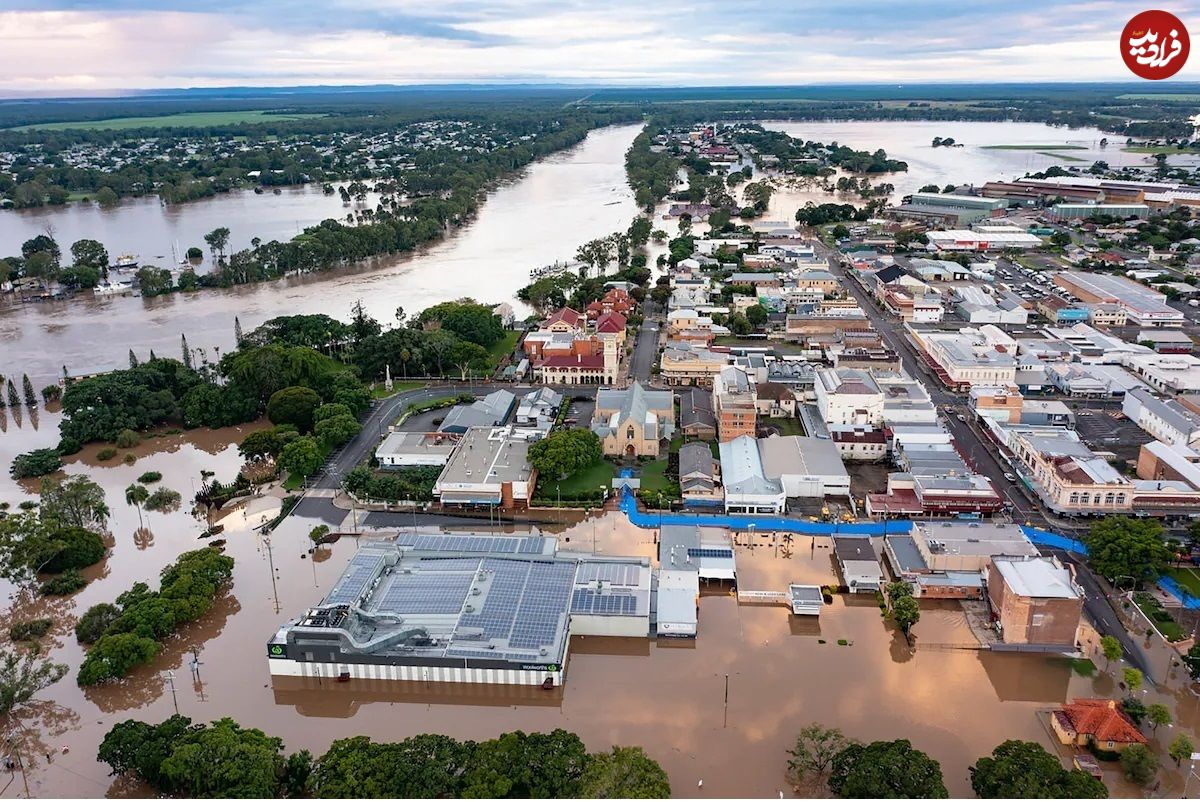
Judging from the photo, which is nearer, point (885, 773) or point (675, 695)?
point (885, 773)

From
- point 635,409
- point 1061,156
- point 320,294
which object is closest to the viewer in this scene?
point 635,409

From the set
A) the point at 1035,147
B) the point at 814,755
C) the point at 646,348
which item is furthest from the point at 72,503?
the point at 1035,147

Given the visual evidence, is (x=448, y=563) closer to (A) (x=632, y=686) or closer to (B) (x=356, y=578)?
(B) (x=356, y=578)

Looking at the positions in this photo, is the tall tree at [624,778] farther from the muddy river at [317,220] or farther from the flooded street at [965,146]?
the flooded street at [965,146]

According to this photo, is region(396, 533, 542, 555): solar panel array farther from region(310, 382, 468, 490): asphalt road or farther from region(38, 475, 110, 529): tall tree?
region(38, 475, 110, 529): tall tree

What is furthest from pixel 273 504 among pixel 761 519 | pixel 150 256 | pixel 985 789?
pixel 150 256

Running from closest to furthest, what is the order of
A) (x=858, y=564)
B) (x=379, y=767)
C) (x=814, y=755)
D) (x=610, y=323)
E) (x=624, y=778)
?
(x=624, y=778) < (x=379, y=767) < (x=814, y=755) < (x=858, y=564) < (x=610, y=323)

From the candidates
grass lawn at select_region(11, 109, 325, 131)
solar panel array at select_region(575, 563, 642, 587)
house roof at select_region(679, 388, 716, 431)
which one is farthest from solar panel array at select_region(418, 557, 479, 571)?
grass lawn at select_region(11, 109, 325, 131)
